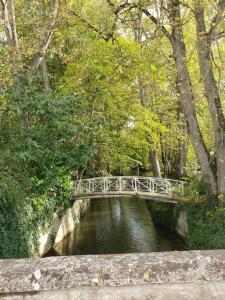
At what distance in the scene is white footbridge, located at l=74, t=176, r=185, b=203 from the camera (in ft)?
49.4

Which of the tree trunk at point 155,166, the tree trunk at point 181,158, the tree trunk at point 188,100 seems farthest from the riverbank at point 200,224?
the tree trunk at point 181,158

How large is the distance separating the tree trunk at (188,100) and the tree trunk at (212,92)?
554 millimetres

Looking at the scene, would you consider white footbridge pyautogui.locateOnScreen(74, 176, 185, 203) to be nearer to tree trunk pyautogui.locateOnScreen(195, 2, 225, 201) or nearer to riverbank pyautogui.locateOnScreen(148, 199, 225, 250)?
riverbank pyautogui.locateOnScreen(148, 199, 225, 250)

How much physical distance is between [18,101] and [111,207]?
17097 mm

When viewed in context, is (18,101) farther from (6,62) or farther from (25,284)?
(25,284)

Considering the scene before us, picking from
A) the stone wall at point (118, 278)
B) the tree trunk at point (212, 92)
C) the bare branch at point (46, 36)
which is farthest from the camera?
the bare branch at point (46, 36)

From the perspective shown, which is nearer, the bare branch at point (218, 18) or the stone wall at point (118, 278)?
the stone wall at point (118, 278)

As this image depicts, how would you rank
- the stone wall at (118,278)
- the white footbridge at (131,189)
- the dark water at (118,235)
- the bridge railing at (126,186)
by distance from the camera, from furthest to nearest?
the bridge railing at (126,186) < the white footbridge at (131,189) < the dark water at (118,235) < the stone wall at (118,278)

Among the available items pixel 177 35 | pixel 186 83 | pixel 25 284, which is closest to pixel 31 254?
pixel 186 83

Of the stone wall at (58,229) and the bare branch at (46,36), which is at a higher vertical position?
the bare branch at (46,36)

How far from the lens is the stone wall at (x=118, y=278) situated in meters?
1.93

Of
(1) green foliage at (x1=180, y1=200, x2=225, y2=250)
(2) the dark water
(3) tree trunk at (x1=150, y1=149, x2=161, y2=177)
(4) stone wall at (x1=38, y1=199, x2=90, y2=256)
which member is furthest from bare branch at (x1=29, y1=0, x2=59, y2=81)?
(3) tree trunk at (x1=150, y1=149, x2=161, y2=177)

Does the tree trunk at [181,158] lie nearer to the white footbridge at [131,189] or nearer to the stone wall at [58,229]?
the white footbridge at [131,189]

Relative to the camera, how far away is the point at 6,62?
34.8 ft
